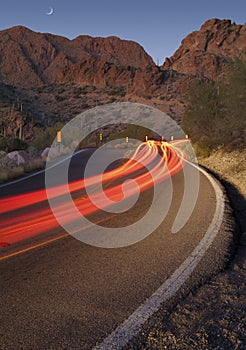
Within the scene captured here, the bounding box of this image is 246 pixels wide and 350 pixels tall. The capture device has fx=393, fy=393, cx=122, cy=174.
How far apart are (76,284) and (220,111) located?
25.7m

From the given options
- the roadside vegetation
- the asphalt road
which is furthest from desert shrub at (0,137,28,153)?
the asphalt road

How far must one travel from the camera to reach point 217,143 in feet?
89.4

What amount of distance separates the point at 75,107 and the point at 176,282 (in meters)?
92.8

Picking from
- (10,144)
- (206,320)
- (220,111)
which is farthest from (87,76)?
(206,320)

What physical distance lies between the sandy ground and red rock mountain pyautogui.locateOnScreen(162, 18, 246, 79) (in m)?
124

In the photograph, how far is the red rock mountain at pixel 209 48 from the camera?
12726cm

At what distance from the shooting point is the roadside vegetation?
20.8 metres

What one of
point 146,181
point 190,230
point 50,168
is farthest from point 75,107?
point 190,230

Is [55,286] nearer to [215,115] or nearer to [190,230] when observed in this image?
[190,230]

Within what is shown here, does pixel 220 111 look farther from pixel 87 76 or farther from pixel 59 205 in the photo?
pixel 87 76

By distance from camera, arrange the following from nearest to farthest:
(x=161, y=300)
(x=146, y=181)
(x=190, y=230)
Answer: (x=161, y=300) → (x=190, y=230) → (x=146, y=181)

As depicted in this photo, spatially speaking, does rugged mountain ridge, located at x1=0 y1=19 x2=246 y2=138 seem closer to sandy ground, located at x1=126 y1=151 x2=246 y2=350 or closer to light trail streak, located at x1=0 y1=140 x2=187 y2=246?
light trail streak, located at x1=0 y1=140 x2=187 y2=246

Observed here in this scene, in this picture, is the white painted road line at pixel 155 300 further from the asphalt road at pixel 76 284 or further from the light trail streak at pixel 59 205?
the light trail streak at pixel 59 205

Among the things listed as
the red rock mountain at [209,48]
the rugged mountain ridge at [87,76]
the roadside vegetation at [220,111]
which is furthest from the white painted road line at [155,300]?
the red rock mountain at [209,48]
